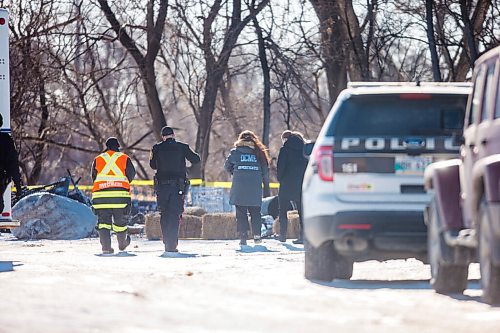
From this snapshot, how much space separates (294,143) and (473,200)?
478 inches

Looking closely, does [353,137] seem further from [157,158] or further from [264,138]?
[264,138]

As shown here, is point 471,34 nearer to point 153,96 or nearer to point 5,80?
point 153,96

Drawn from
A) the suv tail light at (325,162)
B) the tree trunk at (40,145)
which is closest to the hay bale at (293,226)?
the suv tail light at (325,162)

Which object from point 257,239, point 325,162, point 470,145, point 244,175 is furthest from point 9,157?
point 470,145

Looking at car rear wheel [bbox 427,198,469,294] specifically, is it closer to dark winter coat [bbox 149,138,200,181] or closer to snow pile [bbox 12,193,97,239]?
dark winter coat [bbox 149,138,200,181]

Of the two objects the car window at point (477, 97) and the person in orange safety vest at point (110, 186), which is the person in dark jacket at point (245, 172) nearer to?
the person in orange safety vest at point (110, 186)

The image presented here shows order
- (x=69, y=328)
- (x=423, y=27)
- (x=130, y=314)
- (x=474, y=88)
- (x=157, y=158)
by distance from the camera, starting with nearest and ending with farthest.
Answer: (x=69, y=328), (x=130, y=314), (x=474, y=88), (x=157, y=158), (x=423, y=27)

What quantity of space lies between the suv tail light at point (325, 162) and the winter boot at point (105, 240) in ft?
25.4

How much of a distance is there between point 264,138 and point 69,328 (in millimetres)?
27177

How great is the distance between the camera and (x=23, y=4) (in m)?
37.4

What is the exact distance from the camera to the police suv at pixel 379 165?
487 inches

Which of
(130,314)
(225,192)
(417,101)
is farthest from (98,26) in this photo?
(130,314)

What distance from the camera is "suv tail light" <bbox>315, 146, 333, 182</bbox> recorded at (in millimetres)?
12508

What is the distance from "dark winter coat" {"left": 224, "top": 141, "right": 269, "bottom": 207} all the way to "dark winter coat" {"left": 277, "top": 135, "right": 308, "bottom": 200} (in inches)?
18.0
